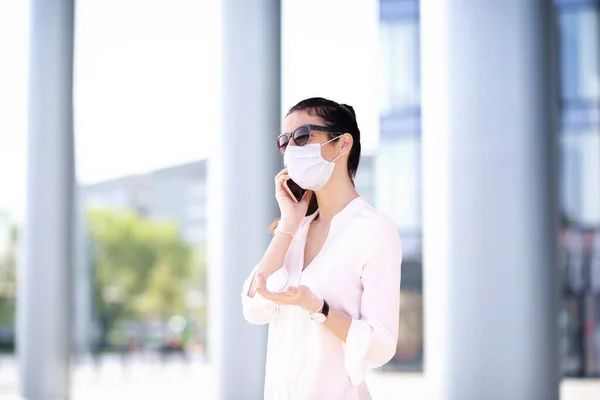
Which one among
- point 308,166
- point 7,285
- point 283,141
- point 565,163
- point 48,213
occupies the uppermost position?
point 565,163

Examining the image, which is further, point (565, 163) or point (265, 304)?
point (565, 163)

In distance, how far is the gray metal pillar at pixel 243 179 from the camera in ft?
30.0

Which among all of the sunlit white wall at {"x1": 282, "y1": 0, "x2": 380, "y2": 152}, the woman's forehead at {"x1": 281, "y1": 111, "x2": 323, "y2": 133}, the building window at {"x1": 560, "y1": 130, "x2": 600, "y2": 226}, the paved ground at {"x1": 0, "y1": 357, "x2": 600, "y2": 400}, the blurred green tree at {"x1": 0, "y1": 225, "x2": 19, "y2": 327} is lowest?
the paved ground at {"x1": 0, "y1": 357, "x2": 600, "y2": 400}

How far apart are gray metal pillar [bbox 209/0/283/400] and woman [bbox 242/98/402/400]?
5.91m

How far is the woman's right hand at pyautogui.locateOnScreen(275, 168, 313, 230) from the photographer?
325cm

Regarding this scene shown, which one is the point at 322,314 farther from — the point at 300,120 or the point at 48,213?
the point at 48,213

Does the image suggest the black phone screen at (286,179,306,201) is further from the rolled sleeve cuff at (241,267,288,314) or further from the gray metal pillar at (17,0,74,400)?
the gray metal pillar at (17,0,74,400)

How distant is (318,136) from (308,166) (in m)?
0.12

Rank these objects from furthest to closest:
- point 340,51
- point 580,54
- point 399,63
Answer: point 399,63
point 580,54
point 340,51

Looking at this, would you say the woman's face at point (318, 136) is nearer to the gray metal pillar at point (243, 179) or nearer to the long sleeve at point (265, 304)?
the long sleeve at point (265, 304)

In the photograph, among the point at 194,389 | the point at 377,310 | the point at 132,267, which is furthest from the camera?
the point at 132,267

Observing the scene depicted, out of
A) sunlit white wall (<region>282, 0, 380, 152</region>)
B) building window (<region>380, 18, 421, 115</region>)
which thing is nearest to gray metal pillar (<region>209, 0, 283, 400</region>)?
sunlit white wall (<region>282, 0, 380, 152</region>)

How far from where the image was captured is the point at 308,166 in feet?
10.3

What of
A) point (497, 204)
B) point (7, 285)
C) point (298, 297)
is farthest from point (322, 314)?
point (7, 285)
